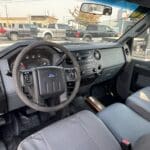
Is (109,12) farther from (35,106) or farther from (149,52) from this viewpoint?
(35,106)

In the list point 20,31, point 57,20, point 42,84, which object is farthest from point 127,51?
point 42,84

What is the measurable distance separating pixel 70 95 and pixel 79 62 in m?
0.63

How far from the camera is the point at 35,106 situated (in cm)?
145

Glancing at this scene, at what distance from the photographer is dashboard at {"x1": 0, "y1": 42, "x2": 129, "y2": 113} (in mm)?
1589

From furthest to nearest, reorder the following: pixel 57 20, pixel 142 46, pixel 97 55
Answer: pixel 142 46 → pixel 97 55 → pixel 57 20

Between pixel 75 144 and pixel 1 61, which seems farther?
pixel 1 61

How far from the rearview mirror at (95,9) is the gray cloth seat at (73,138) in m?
1.04

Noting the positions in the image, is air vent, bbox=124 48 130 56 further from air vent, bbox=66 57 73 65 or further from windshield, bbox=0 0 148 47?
air vent, bbox=66 57 73 65

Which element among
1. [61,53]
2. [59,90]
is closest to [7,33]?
[61,53]

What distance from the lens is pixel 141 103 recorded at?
6.30ft

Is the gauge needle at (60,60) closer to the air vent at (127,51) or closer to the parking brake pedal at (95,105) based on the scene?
the parking brake pedal at (95,105)

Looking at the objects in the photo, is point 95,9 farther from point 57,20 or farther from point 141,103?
point 141,103

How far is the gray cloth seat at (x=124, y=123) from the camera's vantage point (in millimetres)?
1486

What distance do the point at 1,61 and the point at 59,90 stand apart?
0.47 meters
